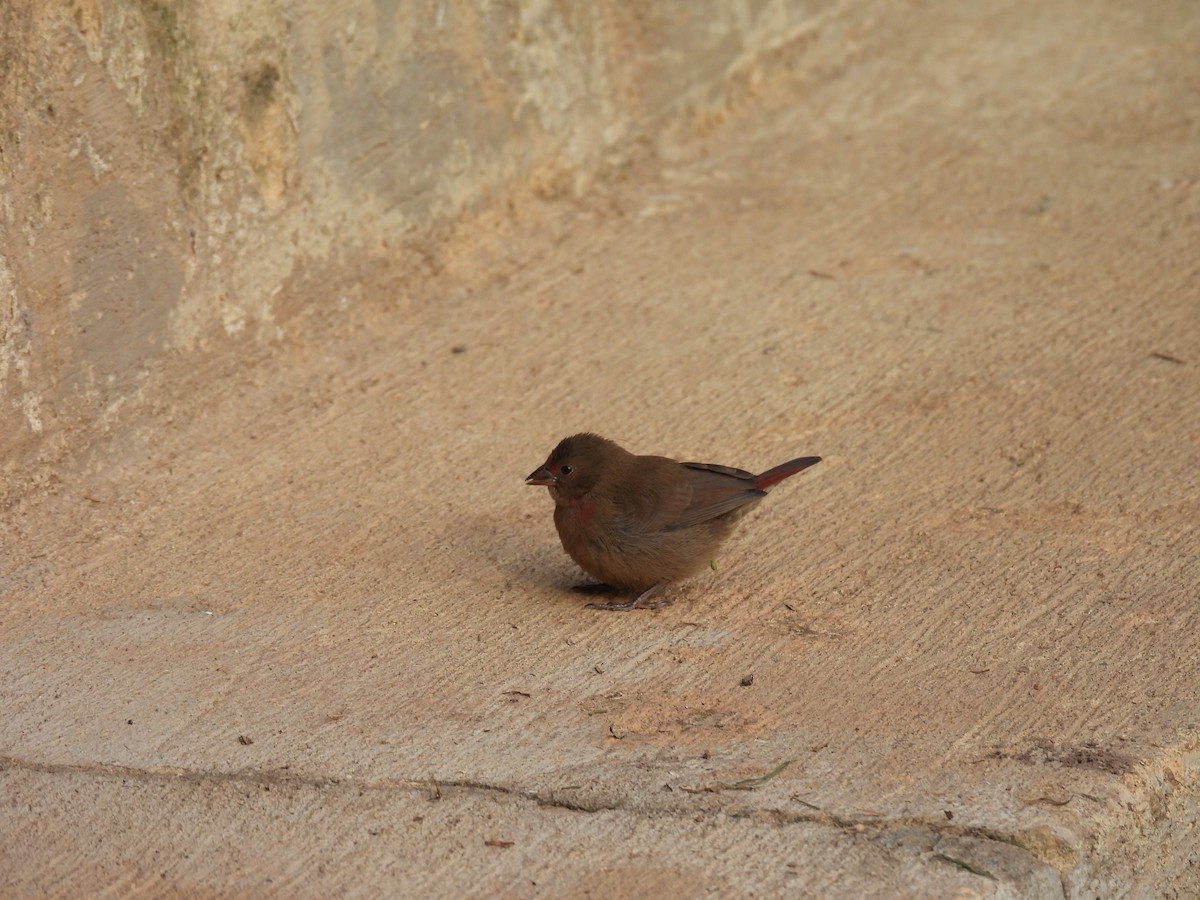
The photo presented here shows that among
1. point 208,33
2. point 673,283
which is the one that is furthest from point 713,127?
point 208,33

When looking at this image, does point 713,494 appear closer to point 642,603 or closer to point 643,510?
point 643,510

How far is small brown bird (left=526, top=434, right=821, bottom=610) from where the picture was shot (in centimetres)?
439

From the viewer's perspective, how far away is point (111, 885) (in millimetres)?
3256

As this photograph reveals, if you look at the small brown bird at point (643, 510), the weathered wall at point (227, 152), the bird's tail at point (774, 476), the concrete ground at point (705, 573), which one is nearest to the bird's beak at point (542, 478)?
the small brown bird at point (643, 510)

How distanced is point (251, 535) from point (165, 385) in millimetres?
769

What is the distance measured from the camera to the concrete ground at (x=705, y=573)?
3369 millimetres

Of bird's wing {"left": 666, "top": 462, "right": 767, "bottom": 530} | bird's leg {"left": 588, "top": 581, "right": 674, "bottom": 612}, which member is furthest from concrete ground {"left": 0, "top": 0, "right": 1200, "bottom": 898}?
bird's wing {"left": 666, "top": 462, "right": 767, "bottom": 530}

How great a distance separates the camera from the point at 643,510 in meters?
4.42

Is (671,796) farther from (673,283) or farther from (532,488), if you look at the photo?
(673,283)

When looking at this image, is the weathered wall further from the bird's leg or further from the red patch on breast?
the bird's leg

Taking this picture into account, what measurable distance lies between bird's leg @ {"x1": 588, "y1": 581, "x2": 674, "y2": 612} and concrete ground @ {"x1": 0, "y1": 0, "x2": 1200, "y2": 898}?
7 cm

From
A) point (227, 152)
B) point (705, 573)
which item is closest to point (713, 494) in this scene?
point (705, 573)

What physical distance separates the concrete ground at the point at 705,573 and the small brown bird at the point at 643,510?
149 mm

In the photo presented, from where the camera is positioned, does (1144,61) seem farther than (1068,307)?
Yes
